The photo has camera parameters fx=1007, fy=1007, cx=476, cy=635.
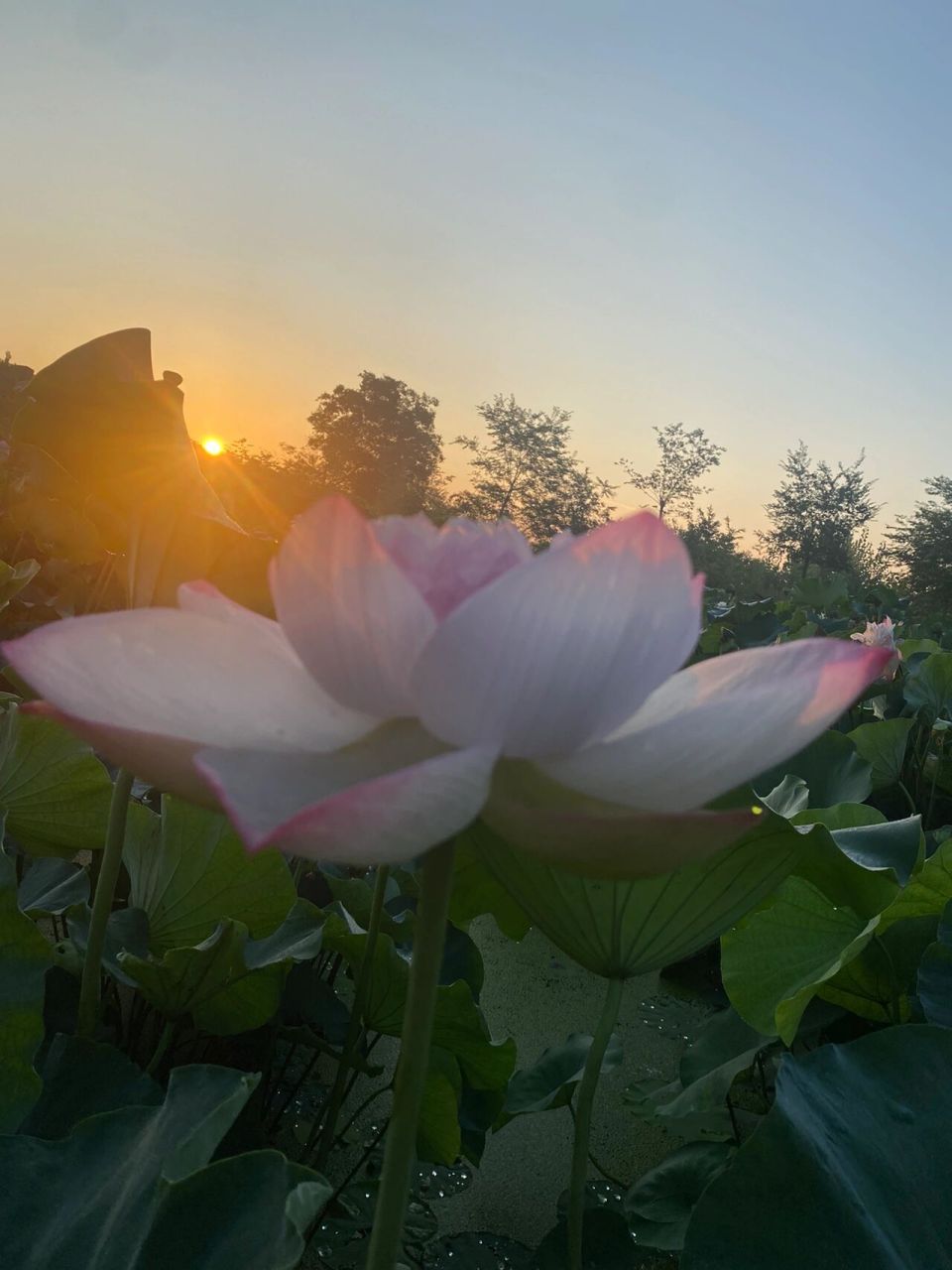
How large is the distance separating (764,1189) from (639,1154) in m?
0.73

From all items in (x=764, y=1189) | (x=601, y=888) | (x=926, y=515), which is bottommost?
(x=764, y=1189)

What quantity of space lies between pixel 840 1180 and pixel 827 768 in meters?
1.08

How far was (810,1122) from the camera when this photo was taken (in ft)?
1.60

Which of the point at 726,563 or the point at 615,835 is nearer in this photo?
the point at 615,835

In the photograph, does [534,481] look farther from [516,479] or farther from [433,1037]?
[433,1037]

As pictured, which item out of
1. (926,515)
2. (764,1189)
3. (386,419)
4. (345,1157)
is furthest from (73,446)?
(386,419)

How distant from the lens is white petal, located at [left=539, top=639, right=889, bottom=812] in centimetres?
24

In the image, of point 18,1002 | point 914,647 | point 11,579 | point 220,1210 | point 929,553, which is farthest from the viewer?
point 929,553

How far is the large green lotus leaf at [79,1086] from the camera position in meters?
0.60

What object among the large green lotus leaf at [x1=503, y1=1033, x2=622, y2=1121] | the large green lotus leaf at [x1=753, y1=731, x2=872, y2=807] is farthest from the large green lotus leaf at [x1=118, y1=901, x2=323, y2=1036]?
the large green lotus leaf at [x1=753, y1=731, x2=872, y2=807]

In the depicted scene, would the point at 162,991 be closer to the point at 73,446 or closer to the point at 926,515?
the point at 73,446

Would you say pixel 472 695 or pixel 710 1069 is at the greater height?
pixel 472 695

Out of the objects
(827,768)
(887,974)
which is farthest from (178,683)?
(827,768)

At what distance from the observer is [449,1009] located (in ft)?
2.45
